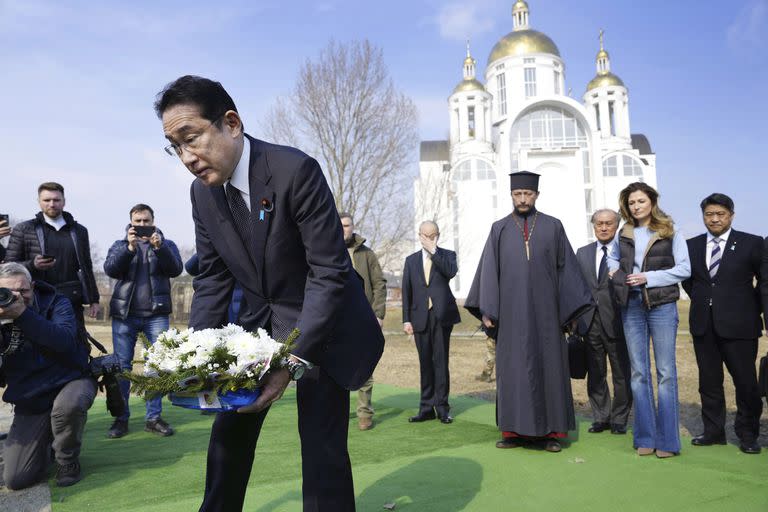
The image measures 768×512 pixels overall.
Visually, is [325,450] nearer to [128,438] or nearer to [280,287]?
[280,287]

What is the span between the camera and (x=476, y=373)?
10.9 meters

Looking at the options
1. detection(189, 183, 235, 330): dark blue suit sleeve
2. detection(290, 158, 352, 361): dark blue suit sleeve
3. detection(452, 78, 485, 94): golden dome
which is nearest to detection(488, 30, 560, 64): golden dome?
detection(452, 78, 485, 94): golden dome

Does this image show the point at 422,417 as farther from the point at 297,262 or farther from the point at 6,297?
the point at 297,262

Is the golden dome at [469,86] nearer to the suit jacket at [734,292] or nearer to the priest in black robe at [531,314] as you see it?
the priest in black robe at [531,314]

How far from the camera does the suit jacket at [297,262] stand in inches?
88.7

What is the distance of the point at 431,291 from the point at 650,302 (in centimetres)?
266

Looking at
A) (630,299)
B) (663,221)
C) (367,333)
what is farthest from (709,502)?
(367,333)

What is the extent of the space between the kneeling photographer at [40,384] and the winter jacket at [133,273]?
1.47 metres

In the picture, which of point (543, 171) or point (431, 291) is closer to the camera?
point (431, 291)

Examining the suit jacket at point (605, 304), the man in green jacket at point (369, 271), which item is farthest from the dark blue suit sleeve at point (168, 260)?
the suit jacket at point (605, 304)

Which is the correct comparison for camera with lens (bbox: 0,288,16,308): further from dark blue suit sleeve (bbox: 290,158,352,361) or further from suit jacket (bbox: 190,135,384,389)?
dark blue suit sleeve (bbox: 290,158,352,361)

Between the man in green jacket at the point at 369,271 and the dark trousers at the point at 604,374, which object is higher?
the man in green jacket at the point at 369,271

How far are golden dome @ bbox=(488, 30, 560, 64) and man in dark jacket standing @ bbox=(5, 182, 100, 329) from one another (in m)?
50.7

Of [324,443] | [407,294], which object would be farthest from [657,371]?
[324,443]
